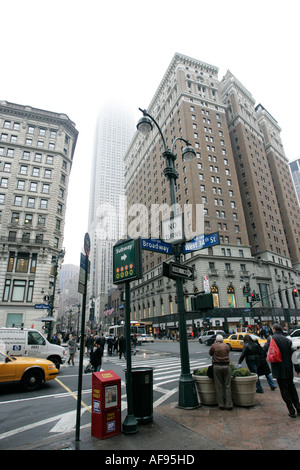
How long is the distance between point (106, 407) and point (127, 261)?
9.26 feet

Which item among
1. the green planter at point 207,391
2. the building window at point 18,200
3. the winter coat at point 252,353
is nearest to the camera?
the green planter at point 207,391

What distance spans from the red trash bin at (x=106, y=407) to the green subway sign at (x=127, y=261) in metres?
2.01

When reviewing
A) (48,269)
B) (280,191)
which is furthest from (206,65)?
(48,269)

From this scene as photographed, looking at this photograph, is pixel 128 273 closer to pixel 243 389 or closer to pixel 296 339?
pixel 243 389

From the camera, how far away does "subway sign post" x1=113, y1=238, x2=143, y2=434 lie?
4934mm

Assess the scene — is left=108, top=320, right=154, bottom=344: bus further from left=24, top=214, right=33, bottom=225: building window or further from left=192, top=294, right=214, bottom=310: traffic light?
left=192, top=294, right=214, bottom=310: traffic light

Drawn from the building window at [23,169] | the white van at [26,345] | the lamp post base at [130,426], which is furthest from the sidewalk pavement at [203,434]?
the building window at [23,169]

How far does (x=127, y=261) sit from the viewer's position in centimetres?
577

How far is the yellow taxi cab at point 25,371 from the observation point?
28.5 ft

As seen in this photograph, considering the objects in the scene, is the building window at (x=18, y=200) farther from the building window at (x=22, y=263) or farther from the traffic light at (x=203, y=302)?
the traffic light at (x=203, y=302)
